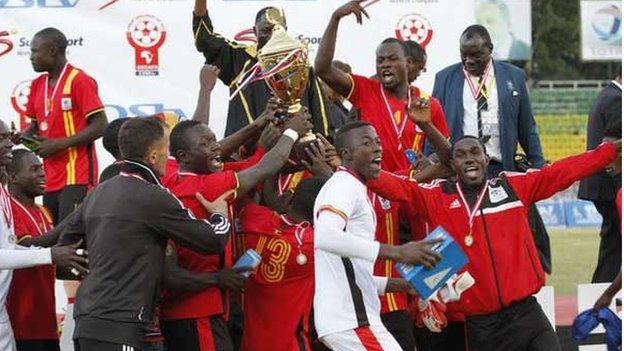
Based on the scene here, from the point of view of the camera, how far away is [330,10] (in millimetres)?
12898

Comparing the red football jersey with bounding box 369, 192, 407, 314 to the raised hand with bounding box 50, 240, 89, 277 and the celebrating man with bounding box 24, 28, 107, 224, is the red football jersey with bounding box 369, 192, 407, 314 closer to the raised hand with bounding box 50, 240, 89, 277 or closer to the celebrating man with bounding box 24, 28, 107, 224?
the raised hand with bounding box 50, 240, 89, 277

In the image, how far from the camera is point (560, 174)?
28.6 feet

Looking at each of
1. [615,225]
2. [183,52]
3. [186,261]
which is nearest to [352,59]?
[183,52]

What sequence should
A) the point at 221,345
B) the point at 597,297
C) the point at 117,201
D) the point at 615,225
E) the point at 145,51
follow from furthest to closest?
the point at 145,51 → the point at 615,225 → the point at 597,297 → the point at 221,345 → the point at 117,201

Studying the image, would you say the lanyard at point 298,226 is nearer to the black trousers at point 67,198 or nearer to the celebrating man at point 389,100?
the celebrating man at point 389,100

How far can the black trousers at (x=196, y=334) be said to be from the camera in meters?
7.83

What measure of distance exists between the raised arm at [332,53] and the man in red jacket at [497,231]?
3.32ft

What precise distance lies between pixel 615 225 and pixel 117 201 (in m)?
5.28

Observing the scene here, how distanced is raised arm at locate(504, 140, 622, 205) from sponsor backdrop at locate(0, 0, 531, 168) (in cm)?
412

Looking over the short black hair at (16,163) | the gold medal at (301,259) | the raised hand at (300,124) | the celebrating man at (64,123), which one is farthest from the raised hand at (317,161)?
the celebrating man at (64,123)

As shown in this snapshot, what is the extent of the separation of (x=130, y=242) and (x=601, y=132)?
5106 mm

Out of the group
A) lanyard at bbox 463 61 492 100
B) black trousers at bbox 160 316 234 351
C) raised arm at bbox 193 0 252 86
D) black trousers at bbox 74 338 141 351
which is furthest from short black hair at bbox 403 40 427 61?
black trousers at bbox 74 338 141 351

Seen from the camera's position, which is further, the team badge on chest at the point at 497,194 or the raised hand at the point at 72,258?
the team badge on chest at the point at 497,194

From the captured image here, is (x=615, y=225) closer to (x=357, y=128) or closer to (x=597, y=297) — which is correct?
(x=597, y=297)
